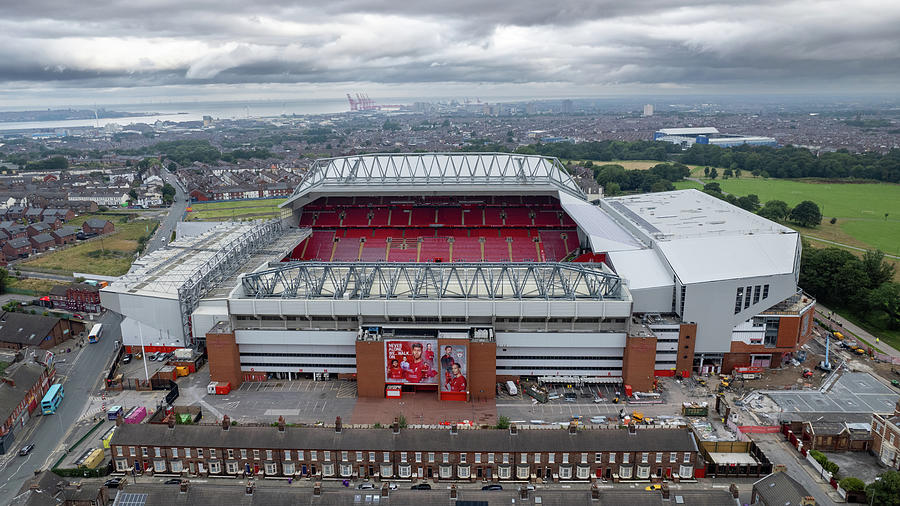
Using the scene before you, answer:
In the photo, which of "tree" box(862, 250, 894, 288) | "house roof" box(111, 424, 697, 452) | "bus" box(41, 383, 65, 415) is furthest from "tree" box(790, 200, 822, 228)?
"bus" box(41, 383, 65, 415)

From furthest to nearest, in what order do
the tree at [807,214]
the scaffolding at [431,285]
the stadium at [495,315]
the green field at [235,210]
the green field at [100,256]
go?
the tree at [807,214]
the green field at [235,210]
the green field at [100,256]
the scaffolding at [431,285]
the stadium at [495,315]

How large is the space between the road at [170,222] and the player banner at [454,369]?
219 feet

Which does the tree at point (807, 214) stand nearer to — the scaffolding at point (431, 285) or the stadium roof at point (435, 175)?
the stadium roof at point (435, 175)

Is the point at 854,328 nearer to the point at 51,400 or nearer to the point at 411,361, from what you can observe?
the point at 411,361

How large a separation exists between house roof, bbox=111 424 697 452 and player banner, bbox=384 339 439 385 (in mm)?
10864

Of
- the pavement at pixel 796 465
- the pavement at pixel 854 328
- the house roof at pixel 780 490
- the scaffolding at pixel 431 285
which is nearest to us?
the house roof at pixel 780 490

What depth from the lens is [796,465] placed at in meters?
39.9

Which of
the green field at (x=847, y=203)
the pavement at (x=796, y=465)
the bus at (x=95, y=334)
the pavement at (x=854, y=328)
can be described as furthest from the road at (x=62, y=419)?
the green field at (x=847, y=203)

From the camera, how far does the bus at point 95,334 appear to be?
202 feet

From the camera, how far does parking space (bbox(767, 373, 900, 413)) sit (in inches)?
1846

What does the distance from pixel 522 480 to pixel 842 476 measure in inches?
865

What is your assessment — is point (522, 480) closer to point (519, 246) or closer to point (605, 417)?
point (605, 417)

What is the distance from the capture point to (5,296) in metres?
77.9

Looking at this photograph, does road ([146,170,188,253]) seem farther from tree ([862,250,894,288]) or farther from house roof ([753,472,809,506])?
tree ([862,250,894,288])
